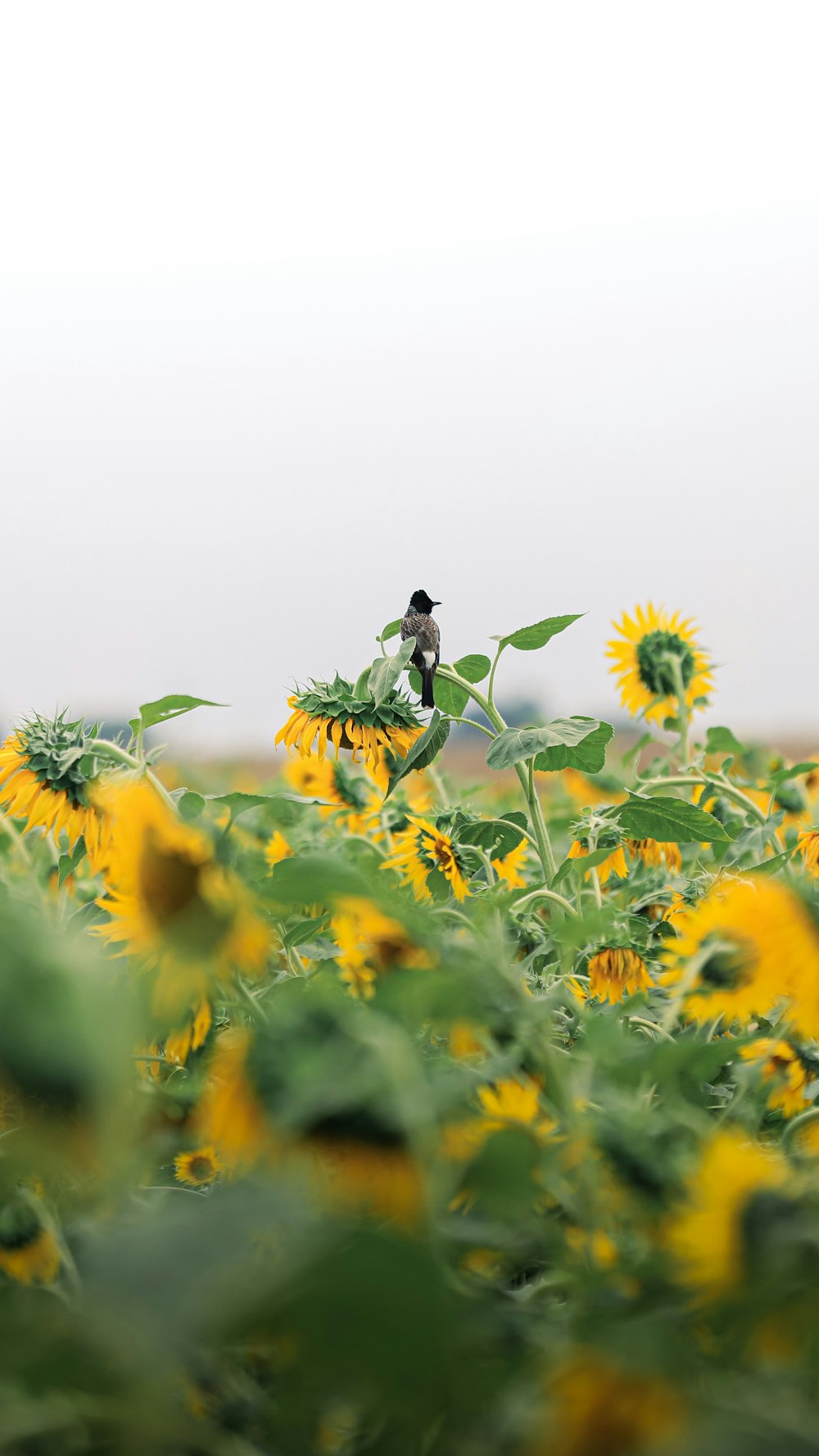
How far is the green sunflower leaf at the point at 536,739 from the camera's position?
Result: 0.67 m

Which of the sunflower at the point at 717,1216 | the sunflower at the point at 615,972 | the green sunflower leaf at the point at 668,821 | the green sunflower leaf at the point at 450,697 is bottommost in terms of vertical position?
the sunflower at the point at 615,972

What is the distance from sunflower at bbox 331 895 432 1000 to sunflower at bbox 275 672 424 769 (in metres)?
0.23

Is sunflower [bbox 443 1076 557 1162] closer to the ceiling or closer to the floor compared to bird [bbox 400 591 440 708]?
closer to the floor

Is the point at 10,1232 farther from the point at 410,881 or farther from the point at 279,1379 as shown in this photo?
the point at 410,881

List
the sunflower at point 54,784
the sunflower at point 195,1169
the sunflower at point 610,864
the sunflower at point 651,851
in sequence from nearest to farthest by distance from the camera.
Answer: the sunflower at point 195,1169 < the sunflower at point 54,784 < the sunflower at point 610,864 < the sunflower at point 651,851

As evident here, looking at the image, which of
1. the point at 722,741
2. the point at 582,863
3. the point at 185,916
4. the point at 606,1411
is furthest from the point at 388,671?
the point at 722,741

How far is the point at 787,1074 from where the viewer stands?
1.56ft

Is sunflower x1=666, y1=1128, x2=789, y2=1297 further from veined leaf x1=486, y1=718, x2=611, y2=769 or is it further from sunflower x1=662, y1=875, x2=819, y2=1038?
veined leaf x1=486, y1=718, x2=611, y2=769

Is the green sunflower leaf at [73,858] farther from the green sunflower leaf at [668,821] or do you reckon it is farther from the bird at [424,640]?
the green sunflower leaf at [668,821]

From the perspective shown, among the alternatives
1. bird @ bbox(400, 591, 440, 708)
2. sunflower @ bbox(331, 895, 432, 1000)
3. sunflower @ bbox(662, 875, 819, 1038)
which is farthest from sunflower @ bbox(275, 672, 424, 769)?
sunflower @ bbox(662, 875, 819, 1038)

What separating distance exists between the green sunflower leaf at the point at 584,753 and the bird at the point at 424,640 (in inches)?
3.3

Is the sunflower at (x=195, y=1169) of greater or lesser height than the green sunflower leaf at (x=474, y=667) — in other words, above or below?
below

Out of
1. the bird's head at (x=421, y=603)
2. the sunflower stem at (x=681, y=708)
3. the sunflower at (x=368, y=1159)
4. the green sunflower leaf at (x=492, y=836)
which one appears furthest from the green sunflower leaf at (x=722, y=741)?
the sunflower at (x=368, y=1159)

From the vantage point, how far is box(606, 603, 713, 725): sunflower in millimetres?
1163
